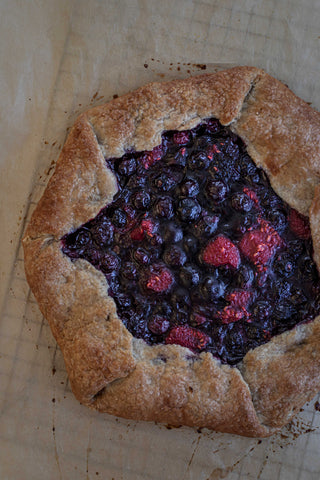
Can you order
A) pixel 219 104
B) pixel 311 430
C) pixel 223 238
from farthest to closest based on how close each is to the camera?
pixel 311 430, pixel 219 104, pixel 223 238

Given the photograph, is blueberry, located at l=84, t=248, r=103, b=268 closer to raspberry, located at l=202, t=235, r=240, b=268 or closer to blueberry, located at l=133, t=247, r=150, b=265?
blueberry, located at l=133, t=247, r=150, b=265

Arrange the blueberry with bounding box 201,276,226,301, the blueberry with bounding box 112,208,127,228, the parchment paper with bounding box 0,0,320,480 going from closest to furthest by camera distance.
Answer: the blueberry with bounding box 201,276,226,301 < the blueberry with bounding box 112,208,127,228 < the parchment paper with bounding box 0,0,320,480

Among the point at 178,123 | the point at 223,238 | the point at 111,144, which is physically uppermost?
the point at 178,123

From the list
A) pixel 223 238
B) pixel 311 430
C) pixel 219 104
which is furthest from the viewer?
pixel 311 430

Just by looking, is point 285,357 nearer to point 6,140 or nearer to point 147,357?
point 147,357

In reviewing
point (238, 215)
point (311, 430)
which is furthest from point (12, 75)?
point (311, 430)

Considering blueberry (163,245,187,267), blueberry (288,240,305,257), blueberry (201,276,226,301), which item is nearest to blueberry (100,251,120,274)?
blueberry (163,245,187,267)
